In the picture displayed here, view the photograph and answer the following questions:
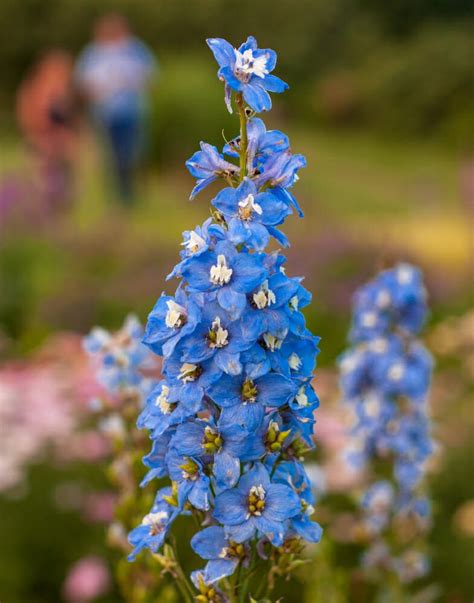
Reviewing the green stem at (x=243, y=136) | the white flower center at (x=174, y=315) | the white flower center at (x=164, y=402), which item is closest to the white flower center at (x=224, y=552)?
the white flower center at (x=164, y=402)

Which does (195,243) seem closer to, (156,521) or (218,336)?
(218,336)

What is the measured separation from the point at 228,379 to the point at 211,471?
18 cm

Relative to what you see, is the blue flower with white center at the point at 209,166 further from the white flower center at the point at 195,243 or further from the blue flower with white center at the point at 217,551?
the blue flower with white center at the point at 217,551

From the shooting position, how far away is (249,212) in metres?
1.45

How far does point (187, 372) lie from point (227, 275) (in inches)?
6.3

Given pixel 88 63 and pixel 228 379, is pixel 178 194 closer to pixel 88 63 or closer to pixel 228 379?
pixel 88 63

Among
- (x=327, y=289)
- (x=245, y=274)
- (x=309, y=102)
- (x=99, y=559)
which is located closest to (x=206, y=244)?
(x=245, y=274)

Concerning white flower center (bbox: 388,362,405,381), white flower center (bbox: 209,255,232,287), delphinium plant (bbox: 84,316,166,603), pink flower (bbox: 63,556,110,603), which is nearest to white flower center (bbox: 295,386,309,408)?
white flower center (bbox: 209,255,232,287)

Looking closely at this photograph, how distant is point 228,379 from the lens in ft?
4.74

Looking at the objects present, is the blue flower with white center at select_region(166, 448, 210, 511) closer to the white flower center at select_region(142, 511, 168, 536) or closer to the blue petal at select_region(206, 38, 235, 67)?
the white flower center at select_region(142, 511, 168, 536)

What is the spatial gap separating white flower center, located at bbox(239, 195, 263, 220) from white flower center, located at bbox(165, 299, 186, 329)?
17 cm

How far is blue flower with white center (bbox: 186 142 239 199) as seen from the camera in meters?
1.51

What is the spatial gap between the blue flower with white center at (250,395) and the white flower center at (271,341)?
4cm

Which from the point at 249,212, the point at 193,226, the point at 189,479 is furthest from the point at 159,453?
the point at 193,226
